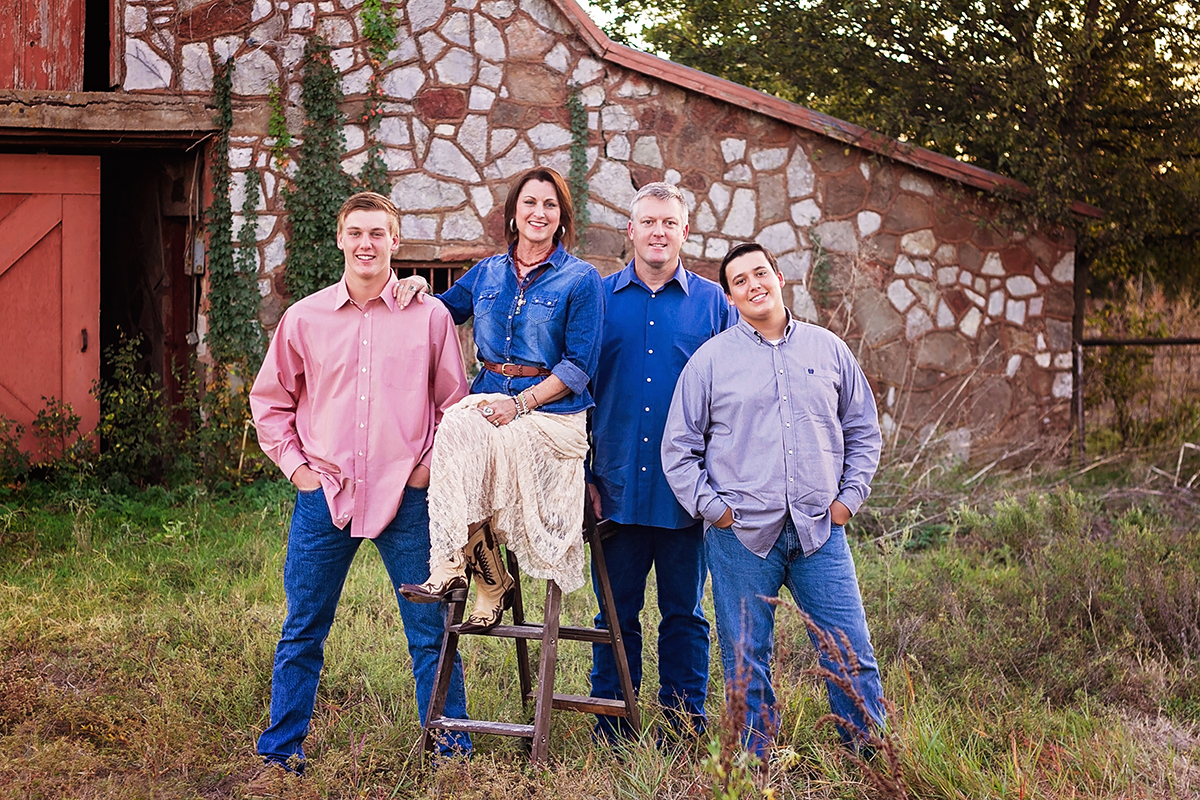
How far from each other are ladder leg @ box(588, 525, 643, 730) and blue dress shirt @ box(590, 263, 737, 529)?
0.17 meters

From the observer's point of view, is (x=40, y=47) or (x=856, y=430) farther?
(x=40, y=47)

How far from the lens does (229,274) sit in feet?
25.6

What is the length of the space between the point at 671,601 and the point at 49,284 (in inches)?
252

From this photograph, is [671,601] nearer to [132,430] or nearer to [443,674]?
[443,674]

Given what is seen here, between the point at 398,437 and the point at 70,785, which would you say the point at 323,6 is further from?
the point at 70,785

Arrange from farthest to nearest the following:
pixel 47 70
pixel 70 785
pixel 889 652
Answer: pixel 47 70 < pixel 889 652 < pixel 70 785

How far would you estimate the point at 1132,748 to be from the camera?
3566 mm

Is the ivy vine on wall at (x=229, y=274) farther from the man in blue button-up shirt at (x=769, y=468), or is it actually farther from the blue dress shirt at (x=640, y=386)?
the man in blue button-up shirt at (x=769, y=468)

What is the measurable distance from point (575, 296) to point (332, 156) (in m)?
5.08

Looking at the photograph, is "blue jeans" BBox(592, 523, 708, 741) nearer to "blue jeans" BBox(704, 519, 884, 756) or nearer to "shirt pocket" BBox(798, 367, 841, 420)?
"blue jeans" BBox(704, 519, 884, 756)

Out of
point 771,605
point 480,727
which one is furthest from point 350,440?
point 771,605

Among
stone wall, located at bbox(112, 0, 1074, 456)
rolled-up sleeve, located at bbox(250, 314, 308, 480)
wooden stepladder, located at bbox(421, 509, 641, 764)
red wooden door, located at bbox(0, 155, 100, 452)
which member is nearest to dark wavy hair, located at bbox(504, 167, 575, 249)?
rolled-up sleeve, located at bbox(250, 314, 308, 480)

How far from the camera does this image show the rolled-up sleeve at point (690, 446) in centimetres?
343

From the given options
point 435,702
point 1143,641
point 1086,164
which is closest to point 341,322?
point 435,702
